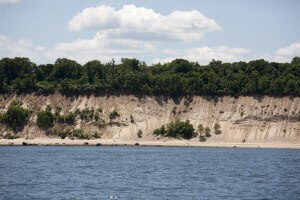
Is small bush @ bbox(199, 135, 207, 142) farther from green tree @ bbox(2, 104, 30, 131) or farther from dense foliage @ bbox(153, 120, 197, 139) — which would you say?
green tree @ bbox(2, 104, 30, 131)

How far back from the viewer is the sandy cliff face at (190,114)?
465ft

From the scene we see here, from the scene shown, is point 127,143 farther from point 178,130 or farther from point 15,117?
point 15,117

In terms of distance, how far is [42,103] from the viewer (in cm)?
14775

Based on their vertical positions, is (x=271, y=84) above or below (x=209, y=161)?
above

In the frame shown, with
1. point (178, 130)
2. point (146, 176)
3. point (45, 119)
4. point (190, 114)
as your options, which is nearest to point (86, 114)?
point (45, 119)

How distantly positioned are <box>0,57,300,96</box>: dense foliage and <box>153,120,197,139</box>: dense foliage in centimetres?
1090

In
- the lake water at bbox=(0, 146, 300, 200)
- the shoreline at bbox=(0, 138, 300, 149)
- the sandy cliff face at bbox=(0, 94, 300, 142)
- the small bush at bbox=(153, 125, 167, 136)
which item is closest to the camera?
the lake water at bbox=(0, 146, 300, 200)

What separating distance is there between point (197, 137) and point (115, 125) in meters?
18.0

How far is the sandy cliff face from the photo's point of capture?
465ft

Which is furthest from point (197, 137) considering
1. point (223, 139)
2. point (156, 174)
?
point (156, 174)

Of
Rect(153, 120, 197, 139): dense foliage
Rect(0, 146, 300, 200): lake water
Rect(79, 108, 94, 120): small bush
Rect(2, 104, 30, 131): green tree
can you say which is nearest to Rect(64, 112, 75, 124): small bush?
Rect(79, 108, 94, 120): small bush

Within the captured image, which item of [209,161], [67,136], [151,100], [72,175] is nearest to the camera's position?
[72,175]

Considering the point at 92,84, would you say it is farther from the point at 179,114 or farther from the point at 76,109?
the point at 179,114

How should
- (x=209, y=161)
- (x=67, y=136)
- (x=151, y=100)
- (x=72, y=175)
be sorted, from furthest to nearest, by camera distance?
(x=151, y=100) < (x=67, y=136) < (x=209, y=161) < (x=72, y=175)
